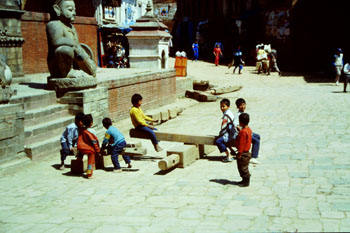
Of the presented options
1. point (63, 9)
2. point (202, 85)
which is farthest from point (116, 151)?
point (202, 85)

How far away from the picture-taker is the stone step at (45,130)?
354 inches

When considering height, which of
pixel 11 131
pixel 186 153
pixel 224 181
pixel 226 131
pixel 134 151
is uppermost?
pixel 11 131

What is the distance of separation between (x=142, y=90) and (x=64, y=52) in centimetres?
511

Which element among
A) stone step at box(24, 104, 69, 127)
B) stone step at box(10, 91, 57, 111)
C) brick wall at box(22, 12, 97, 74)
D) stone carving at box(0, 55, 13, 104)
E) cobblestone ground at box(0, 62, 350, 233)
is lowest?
cobblestone ground at box(0, 62, 350, 233)

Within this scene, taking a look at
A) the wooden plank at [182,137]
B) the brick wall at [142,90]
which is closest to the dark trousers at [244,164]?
the wooden plank at [182,137]

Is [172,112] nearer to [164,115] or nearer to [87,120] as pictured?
[164,115]

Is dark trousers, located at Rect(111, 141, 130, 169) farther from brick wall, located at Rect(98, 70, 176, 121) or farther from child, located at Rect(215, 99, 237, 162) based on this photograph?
brick wall, located at Rect(98, 70, 176, 121)

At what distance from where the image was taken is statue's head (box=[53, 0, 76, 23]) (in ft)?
33.7

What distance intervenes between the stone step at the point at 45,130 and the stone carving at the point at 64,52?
90 centimetres

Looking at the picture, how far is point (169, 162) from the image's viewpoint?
778 centimetres

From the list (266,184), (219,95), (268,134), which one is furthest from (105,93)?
(219,95)

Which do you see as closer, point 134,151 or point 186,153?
point 186,153

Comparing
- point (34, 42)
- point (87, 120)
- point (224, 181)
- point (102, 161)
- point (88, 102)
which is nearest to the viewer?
point (224, 181)

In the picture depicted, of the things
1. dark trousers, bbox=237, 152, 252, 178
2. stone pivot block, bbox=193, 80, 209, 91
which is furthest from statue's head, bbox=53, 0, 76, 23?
stone pivot block, bbox=193, 80, 209, 91
